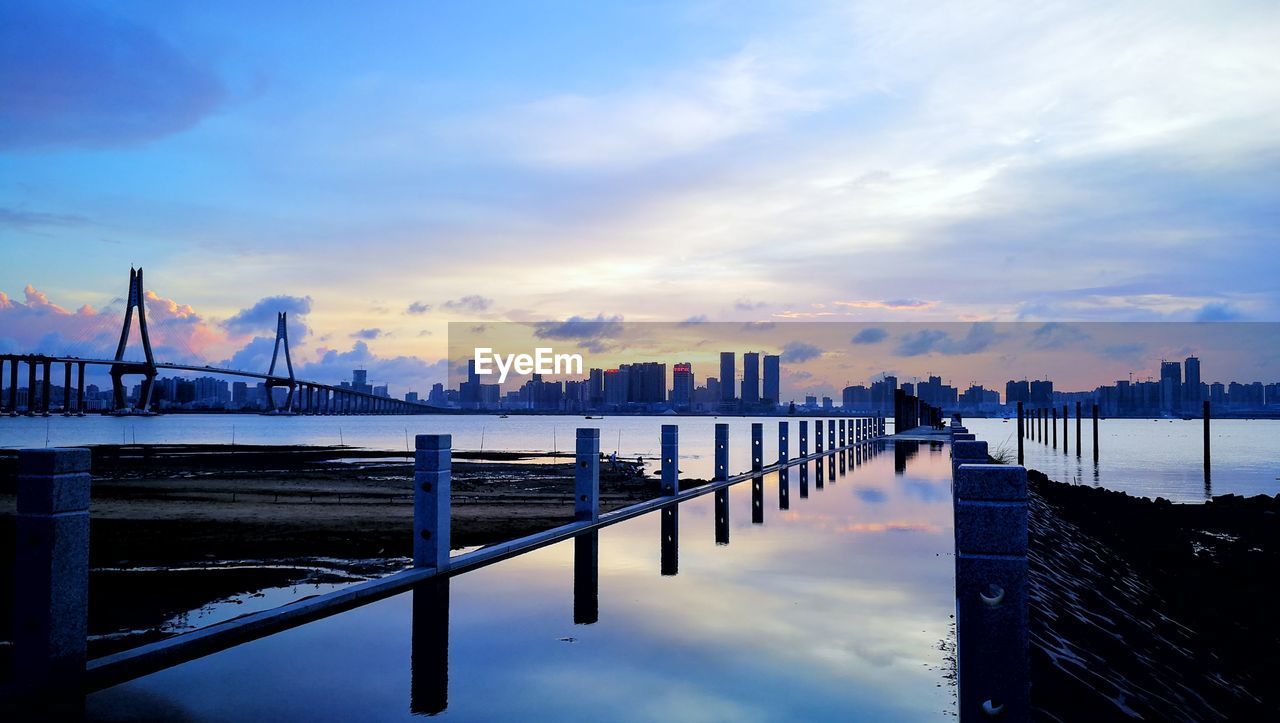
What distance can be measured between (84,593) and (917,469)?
22.7 meters

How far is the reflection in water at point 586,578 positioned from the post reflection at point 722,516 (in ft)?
5.15

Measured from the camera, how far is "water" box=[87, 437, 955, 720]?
503cm

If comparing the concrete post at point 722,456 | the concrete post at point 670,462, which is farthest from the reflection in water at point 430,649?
the concrete post at point 722,456

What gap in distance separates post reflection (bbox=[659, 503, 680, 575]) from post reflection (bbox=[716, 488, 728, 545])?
1.78ft

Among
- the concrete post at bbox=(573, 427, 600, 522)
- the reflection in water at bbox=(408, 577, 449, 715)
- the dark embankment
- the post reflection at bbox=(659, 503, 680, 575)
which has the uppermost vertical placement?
the concrete post at bbox=(573, 427, 600, 522)

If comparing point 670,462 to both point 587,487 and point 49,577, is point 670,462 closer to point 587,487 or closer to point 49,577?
point 587,487

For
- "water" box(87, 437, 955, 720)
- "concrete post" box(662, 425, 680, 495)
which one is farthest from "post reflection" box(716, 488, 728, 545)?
"water" box(87, 437, 955, 720)

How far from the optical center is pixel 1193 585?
1449cm

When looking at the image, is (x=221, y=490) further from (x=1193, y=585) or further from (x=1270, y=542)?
(x=1270, y=542)

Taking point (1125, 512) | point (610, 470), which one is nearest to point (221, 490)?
point (610, 470)

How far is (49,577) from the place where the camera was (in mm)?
5277

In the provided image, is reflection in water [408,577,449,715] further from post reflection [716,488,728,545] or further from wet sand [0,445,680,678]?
post reflection [716,488,728,545]

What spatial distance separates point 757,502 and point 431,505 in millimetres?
9820

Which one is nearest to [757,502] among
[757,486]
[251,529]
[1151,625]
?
[757,486]
